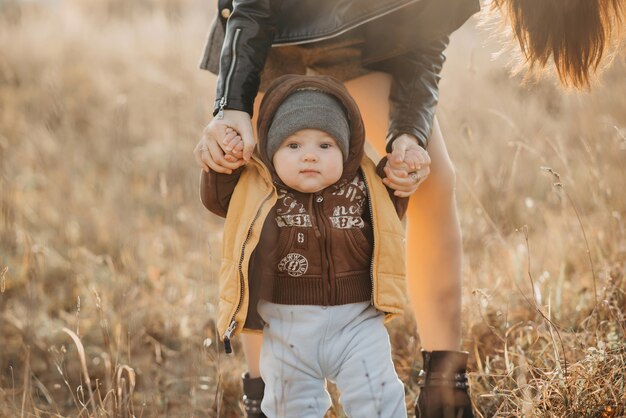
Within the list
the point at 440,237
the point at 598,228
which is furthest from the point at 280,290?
the point at 598,228

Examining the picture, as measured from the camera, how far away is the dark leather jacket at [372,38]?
6.59 ft

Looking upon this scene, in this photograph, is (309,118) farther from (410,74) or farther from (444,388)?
(444,388)

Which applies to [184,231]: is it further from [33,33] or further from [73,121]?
[33,33]

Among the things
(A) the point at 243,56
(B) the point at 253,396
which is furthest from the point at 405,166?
(B) the point at 253,396

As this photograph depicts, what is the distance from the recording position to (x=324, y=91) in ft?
6.46

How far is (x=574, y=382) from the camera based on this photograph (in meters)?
2.07

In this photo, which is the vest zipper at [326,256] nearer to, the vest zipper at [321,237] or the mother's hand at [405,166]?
the vest zipper at [321,237]

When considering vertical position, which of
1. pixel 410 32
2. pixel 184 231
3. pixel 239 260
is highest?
pixel 410 32

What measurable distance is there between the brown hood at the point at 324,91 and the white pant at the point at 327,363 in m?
0.37

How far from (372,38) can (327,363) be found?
3.00ft

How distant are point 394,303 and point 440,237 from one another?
16.4 inches

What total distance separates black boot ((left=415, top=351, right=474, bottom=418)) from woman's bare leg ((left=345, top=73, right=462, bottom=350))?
5cm

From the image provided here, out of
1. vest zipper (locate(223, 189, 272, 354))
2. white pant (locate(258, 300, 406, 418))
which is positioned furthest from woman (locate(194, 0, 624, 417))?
white pant (locate(258, 300, 406, 418))

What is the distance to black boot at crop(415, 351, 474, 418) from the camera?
7.23ft
